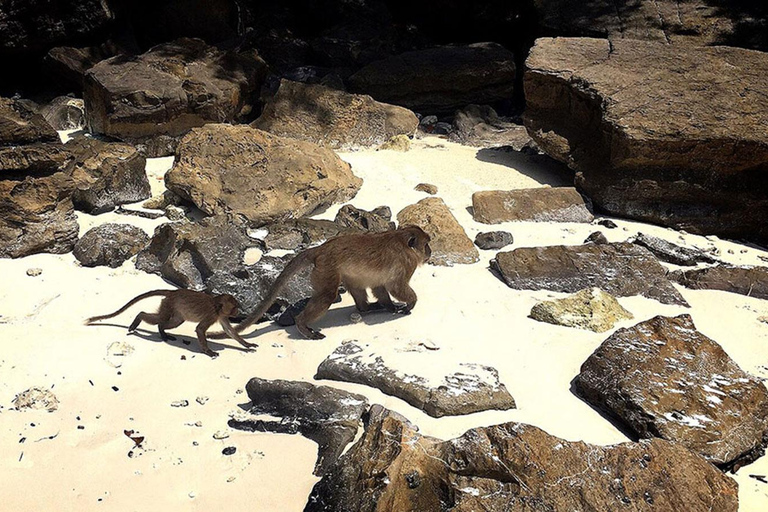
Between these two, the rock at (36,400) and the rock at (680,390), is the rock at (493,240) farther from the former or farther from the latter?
the rock at (36,400)

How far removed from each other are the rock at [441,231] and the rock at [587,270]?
0.32m

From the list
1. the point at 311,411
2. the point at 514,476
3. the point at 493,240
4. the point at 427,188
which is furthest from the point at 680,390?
the point at 427,188

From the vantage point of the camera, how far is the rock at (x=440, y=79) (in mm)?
11406

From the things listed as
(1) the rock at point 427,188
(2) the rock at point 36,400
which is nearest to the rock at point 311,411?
(2) the rock at point 36,400

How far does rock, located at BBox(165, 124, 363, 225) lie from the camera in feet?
24.6

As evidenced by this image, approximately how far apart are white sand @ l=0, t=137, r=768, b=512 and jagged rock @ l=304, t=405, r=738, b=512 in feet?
1.47

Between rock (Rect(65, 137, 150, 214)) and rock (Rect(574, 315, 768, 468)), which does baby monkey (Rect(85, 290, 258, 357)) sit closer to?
rock (Rect(65, 137, 150, 214))

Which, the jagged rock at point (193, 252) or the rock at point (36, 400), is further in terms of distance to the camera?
A: the jagged rock at point (193, 252)

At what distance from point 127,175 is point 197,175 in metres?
0.75

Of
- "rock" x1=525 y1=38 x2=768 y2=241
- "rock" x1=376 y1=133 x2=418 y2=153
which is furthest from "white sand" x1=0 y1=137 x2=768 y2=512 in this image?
"rock" x1=376 y1=133 x2=418 y2=153

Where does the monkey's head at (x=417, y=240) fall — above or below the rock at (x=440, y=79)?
above

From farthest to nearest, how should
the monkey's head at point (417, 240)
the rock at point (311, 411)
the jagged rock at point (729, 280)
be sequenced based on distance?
the jagged rock at point (729, 280)
the monkey's head at point (417, 240)
the rock at point (311, 411)

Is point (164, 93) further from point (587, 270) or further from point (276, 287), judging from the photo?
point (587, 270)

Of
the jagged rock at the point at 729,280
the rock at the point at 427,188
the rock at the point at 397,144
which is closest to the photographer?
the jagged rock at the point at 729,280
